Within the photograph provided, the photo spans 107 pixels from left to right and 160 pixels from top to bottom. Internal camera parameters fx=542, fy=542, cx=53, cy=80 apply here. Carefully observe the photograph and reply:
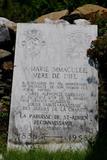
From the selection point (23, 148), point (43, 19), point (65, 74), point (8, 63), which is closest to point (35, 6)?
point (43, 19)

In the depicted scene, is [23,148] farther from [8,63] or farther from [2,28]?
[2,28]

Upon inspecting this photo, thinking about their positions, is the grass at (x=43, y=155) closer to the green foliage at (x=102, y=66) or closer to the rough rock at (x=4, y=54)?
the green foliage at (x=102, y=66)

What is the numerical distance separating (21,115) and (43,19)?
2213 millimetres

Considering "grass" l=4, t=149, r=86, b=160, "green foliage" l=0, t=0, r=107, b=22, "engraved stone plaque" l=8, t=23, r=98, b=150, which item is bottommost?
"grass" l=4, t=149, r=86, b=160

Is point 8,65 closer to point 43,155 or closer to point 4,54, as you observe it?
point 4,54

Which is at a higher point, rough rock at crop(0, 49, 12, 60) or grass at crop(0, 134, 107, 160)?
rough rock at crop(0, 49, 12, 60)

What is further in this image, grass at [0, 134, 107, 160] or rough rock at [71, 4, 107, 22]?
rough rock at [71, 4, 107, 22]

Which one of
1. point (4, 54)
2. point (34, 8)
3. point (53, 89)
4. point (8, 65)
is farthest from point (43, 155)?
point (34, 8)

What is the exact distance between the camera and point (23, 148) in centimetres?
711

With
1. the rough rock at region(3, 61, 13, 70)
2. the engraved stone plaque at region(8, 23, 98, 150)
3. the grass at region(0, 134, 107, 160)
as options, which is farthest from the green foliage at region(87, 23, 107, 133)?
the rough rock at region(3, 61, 13, 70)

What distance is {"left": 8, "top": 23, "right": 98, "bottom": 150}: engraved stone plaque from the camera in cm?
730

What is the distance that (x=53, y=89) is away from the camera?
750 cm

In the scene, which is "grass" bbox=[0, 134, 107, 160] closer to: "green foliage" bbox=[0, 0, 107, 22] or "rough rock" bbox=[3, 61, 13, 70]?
"rough rock" bbox=[3, 61, 13, 70]

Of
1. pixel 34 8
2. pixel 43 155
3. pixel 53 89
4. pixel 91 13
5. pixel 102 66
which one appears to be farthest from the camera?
pixel 34 8
